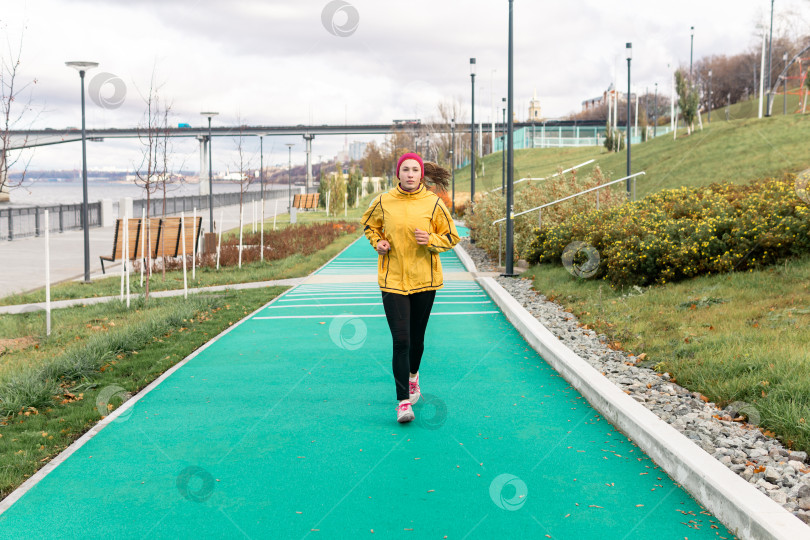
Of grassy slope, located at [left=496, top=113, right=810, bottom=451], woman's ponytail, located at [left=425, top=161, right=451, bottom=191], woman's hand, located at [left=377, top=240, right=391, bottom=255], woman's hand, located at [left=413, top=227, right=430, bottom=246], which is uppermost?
woman's ponytail, located at [left=425, top=161, right=451, bottom=191]

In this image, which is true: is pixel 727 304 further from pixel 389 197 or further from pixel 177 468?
pixel 177 468

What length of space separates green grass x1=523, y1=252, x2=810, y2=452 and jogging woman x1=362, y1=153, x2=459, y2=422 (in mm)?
2411

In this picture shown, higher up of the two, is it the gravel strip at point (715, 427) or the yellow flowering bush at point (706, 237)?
the yellow flowering bush at point (706, 237)

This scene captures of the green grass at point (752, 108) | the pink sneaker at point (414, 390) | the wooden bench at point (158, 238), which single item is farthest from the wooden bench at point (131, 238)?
the green grass at point (752, 108)

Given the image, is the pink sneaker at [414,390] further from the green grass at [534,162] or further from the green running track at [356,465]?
the green grass at [534,162]

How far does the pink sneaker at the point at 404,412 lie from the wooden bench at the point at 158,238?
13.1 meters

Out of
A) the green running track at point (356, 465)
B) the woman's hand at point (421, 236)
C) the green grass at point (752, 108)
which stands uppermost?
the green grass at point (752, 108)

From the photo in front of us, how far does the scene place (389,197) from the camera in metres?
5.71

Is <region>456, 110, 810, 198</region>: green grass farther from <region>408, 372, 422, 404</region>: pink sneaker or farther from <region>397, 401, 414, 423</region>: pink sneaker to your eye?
<region>397, 401, 414, 423</region>: pink sneaker

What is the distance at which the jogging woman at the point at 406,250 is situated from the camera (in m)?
5.61

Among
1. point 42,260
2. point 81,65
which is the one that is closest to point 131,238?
point 81,65

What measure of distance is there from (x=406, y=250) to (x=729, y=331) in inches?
142

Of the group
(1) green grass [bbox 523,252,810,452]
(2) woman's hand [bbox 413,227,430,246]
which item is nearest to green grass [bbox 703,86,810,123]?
(1) green grass [bbox 523,252,810,452]

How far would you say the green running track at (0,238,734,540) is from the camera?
12.8 feet
